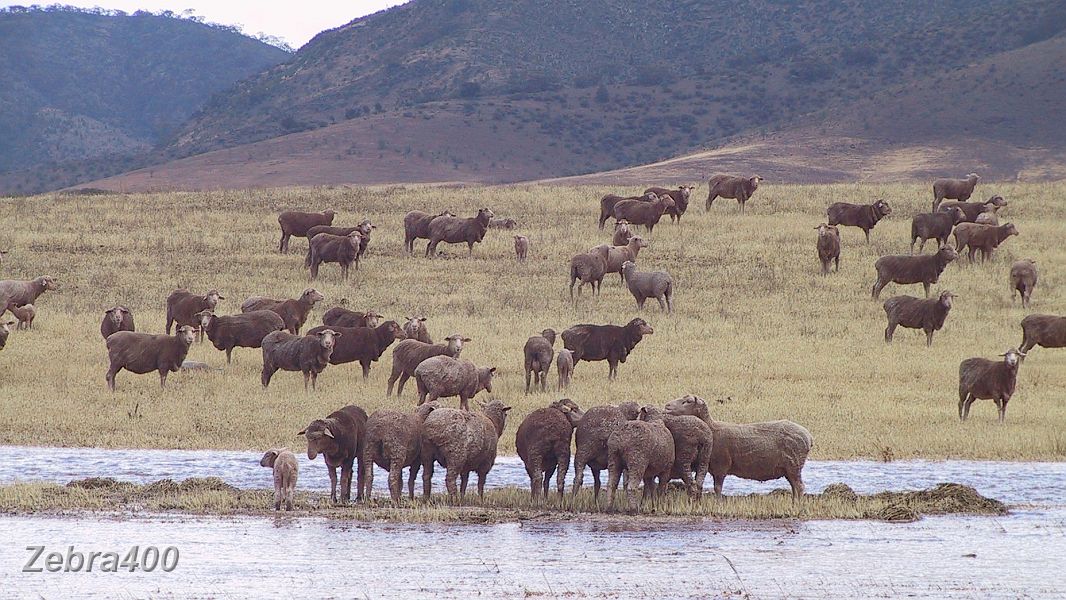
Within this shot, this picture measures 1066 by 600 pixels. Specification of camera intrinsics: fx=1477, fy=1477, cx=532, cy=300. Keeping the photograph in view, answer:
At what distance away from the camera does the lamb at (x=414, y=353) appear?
2247 cm

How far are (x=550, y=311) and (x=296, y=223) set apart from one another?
34.6ft

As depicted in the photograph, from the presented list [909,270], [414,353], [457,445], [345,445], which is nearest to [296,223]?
[909,270]

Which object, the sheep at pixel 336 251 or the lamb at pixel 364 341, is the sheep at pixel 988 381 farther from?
the sheep at pixel 336 251

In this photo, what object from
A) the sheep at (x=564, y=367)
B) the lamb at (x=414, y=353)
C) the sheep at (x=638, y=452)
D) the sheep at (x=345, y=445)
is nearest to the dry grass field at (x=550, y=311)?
the sheep at (x=564, y=367)

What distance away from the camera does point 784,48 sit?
429 ft

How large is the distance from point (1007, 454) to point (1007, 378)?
2.05 m

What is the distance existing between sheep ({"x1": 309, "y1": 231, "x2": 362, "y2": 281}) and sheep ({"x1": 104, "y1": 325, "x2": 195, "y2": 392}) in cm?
1204

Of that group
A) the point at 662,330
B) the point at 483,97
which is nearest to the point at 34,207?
the point at 662,330

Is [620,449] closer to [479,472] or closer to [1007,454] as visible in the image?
[479,472]

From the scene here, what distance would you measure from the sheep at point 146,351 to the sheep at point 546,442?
8.48m

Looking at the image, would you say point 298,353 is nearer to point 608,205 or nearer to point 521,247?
point 521,247

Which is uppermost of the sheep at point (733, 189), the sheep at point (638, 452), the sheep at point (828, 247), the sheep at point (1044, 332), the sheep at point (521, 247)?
the sheep at point (733, 189)

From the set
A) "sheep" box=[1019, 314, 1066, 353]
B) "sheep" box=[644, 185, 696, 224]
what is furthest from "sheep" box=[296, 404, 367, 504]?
"sheep" box=[644, 185, 696, 224]

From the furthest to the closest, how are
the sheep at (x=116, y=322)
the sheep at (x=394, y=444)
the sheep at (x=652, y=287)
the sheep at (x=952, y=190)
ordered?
the sheep at (x=952, y=190)
the sheep at (x=652, y=287)
the sheep at (x=116, y=322)
the sheep at (x=394, y=444)
